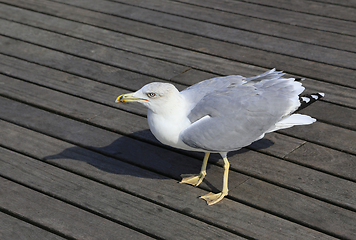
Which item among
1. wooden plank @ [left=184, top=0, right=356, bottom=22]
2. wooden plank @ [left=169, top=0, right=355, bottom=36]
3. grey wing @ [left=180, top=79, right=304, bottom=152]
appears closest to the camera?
grey wing @ [left=180, top=79, right=304, bottom=152]

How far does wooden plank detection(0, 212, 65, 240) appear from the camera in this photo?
2322 millimetres

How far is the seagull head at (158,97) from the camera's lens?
99.5 inches

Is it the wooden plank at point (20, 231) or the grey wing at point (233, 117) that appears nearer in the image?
the wooden plank at point (20, 231)

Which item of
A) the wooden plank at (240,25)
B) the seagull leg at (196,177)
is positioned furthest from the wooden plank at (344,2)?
the seagull leg at (196,177)

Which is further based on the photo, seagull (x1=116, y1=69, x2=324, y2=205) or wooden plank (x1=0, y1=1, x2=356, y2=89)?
wooden plank (x1=0, y1=1, x2=356, y2=89)

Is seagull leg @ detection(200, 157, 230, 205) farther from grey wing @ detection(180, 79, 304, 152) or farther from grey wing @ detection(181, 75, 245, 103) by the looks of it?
grey wing @ detection(181, 75, 245, 103)

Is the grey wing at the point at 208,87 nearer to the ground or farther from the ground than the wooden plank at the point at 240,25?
nearer to the ground

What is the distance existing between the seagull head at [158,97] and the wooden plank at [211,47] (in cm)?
136

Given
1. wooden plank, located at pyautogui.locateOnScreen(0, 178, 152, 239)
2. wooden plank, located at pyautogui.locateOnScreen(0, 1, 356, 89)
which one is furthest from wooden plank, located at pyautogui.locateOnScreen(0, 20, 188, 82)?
wooden plank, located at pyautogui.locateOnScreen(0, 178, 152, 239)

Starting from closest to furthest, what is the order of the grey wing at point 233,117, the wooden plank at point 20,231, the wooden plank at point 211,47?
the wooden plank at point 20,231 < the grey wing at point 233,117 < the wooden plank at point 211,47

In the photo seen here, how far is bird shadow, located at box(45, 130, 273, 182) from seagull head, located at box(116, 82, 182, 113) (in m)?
0.46

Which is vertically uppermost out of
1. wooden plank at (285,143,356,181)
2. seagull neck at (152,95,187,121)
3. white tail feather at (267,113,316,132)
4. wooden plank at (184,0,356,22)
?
wooden plank at (184,0,356,22)

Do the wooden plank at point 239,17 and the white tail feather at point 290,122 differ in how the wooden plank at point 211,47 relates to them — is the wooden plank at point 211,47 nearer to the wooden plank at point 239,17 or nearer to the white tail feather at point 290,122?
the wooden plank at point 239,17

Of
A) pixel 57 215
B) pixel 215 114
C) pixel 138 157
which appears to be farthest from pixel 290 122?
pixel 57 215
